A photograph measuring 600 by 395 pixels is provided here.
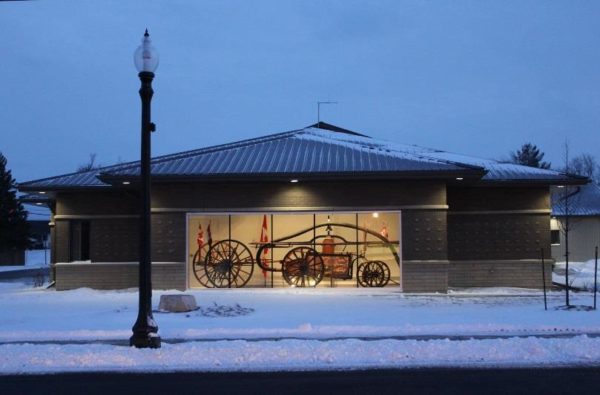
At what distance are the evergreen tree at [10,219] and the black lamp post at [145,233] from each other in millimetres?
45549

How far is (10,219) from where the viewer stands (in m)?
55.4

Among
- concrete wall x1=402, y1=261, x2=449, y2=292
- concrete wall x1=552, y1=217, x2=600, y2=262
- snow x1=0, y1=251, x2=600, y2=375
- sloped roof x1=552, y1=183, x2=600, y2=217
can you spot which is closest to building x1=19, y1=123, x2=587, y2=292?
concrete wall x1=402, y1=261, x2=449, y2=292

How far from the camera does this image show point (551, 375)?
1012cm

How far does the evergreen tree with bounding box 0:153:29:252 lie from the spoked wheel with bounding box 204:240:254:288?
35.9 meters

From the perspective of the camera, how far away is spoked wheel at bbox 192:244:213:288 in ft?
76.2

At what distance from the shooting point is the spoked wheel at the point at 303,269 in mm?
23500

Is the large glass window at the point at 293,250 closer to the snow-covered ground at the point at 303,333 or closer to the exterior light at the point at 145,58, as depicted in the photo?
the snow-covered ground at the point at 303,333

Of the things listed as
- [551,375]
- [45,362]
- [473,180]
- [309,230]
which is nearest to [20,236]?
[309,230]

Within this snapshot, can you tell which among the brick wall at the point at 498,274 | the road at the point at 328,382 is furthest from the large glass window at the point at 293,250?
the road at the point at 328,382

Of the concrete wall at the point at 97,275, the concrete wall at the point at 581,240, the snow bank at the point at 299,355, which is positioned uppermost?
the concrete wall at the point at 581,240

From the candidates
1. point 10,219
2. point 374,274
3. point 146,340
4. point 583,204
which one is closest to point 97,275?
point 374,274

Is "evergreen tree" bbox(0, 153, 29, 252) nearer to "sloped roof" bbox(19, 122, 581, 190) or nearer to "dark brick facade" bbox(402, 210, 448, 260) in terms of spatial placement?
"sloped roof" bbox(19, 122, 581, 190)

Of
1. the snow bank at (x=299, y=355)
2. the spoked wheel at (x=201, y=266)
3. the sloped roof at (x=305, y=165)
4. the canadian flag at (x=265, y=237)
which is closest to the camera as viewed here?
the snow bank at (x=299, y=355)

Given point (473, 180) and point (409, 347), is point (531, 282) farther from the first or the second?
point (409, 347)
